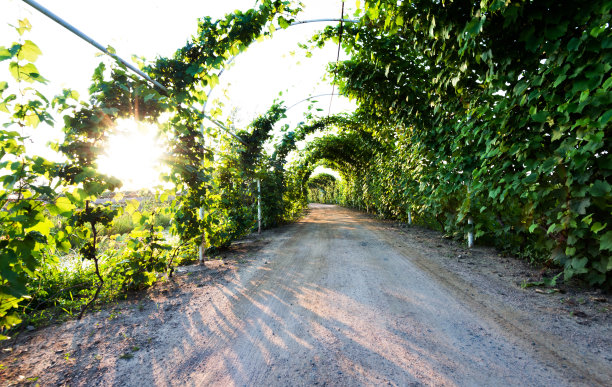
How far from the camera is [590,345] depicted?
1.68 meters

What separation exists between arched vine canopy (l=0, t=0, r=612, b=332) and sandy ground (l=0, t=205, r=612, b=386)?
406mm

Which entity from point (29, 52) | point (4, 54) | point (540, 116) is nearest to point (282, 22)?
point (29, 52)

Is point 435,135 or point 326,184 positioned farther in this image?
point 326,184

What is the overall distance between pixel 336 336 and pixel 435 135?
435 cm

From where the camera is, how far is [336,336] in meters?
1.86

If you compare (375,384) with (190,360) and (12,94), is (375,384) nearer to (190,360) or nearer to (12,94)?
(190,360)

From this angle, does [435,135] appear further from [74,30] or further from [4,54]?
→ [4,54]

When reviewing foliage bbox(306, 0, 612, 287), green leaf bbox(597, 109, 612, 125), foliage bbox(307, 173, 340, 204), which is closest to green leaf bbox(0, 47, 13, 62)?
foliage bbox(306, 0, 612, 287)

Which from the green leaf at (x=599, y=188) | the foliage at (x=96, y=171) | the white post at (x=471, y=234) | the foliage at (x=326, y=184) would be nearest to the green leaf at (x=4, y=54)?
the foliage at (x=96, y=171)

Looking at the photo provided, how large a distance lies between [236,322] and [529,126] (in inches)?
145

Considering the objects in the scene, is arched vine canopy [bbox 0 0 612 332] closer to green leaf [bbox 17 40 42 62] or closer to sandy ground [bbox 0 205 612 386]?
green leaf [bbox 17 40 42 62]

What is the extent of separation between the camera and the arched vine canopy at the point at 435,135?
1600mm

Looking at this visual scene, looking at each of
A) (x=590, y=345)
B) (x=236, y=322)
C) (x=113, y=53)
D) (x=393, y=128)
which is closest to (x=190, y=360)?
(x=236, y=322)

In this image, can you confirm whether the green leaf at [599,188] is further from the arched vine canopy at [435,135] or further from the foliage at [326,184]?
the foliage at [326,184]
